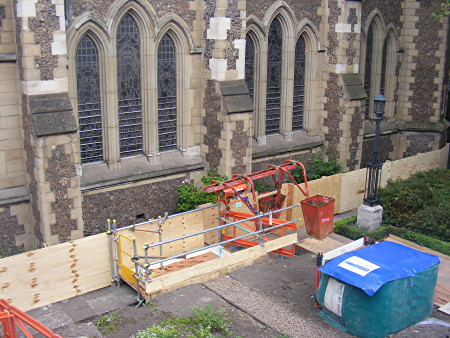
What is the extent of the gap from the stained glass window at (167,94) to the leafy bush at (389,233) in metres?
4.46

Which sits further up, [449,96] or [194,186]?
[449,96]

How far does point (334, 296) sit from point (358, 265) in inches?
23.9

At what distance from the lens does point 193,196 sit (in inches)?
528

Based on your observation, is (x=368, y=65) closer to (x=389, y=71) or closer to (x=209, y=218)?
(x=389, y=71)

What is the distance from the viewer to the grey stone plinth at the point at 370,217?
13344 mm

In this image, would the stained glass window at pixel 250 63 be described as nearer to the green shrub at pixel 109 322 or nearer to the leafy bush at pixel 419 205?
the leafy bush at pixel 419 205

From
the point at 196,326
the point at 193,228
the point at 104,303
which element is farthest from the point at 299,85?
the point at 196,326

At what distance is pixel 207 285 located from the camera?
1038cm

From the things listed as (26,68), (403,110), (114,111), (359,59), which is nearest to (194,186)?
(114,111)

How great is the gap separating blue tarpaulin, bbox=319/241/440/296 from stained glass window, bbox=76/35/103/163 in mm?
6052

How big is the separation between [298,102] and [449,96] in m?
6.69

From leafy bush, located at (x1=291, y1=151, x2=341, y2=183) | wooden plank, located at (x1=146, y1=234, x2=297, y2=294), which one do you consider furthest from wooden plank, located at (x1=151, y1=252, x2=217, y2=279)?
leafy bush, located at (x1=291, y1=151, x2=341, y2=183)

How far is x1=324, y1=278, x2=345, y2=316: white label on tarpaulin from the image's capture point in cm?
884

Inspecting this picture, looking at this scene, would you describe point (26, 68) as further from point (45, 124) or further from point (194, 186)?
point (194, 186)
